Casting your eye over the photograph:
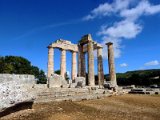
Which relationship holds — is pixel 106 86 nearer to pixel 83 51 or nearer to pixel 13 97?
pixel 83 51

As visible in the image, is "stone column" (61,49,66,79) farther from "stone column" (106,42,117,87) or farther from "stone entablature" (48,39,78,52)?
"stone column" (106,42,117,87)

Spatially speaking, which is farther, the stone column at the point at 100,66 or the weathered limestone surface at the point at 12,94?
the stone column at the point at 100,66

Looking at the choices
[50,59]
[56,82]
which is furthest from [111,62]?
[56,82]

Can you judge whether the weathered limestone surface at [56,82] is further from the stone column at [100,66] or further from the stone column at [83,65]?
the stone column at [100,66]

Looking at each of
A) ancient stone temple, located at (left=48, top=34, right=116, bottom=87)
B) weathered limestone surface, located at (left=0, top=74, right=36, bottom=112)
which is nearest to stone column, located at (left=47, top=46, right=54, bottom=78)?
ancient stone temple, located at (left=48, top=34, right=116, bottom=87)

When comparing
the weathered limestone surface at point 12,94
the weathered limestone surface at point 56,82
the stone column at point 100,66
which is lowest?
the weathered limestone surface at point 12,94

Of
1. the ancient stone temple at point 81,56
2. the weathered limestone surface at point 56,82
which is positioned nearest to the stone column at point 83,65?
the ancient stone temple at point 81,56

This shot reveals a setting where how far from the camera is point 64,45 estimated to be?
39.1 metres

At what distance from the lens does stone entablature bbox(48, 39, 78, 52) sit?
37.8m

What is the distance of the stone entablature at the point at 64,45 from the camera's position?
3785 cm

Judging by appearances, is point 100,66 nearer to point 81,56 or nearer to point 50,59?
point 81,56

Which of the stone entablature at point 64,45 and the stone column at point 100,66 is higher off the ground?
the stone entablature at point 64,45

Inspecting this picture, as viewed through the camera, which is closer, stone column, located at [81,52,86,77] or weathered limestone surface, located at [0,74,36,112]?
weathered limestone surface, located at [0,74,36,112]

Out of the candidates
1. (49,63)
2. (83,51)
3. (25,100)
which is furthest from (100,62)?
(25,100)
